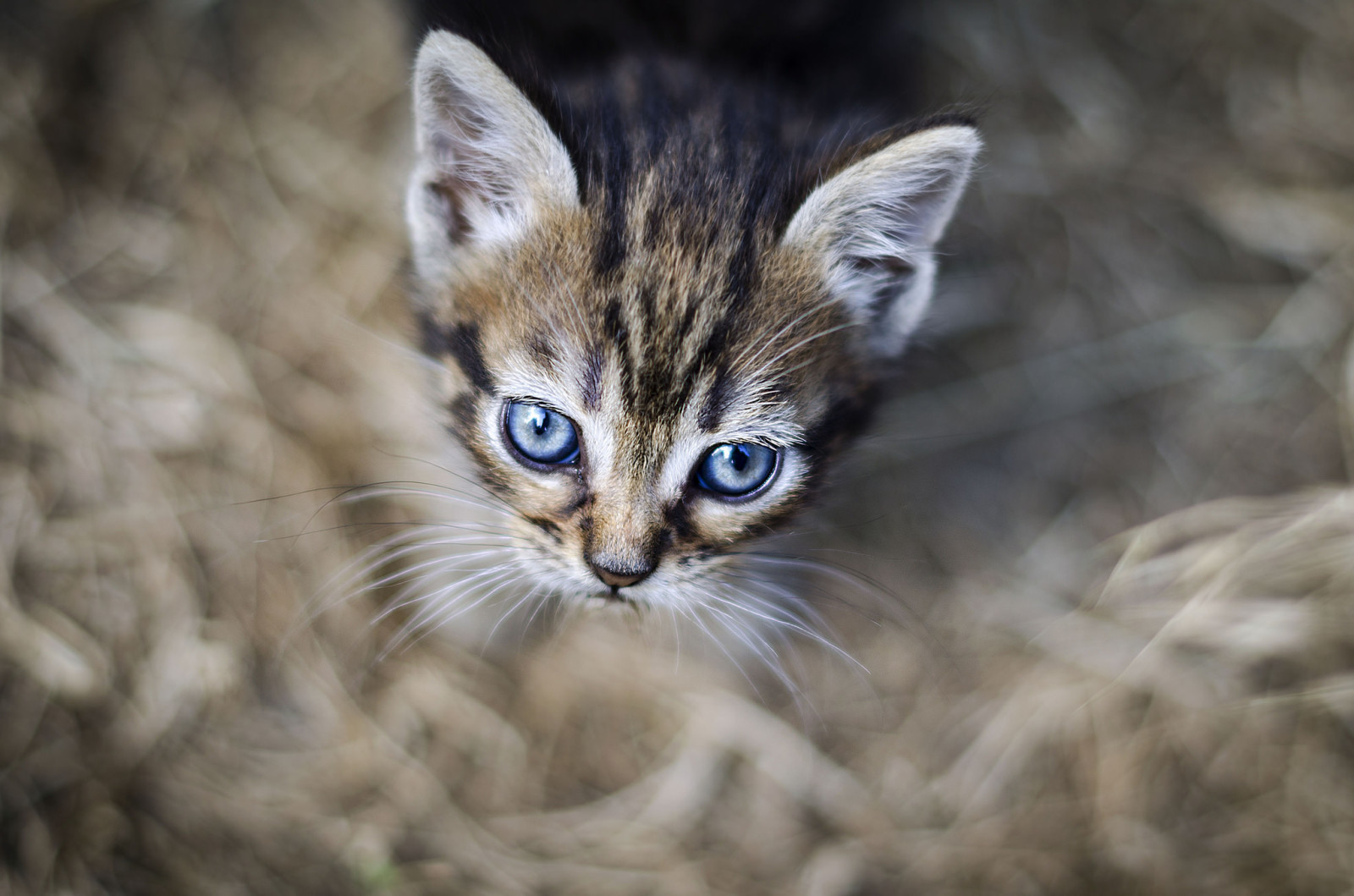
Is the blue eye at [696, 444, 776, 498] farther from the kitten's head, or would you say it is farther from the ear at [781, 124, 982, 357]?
the ear at [781, 124, 982, 357]

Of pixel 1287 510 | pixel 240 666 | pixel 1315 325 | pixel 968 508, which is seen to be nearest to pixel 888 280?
pixel 968 508

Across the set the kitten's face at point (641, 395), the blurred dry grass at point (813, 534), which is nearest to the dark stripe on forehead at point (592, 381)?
the kitten's face at point (641, 395)

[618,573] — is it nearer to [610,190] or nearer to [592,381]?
[592,381]

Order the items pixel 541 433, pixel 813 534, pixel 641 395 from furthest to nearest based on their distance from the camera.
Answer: pixel 813 534, pixel 541 433, pixel 641 395

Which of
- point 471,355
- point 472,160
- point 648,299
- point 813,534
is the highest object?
point 472,160

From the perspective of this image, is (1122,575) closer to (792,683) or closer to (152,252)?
(792,683)

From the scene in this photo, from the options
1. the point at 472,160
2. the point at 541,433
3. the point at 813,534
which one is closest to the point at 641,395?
the point at 541,433

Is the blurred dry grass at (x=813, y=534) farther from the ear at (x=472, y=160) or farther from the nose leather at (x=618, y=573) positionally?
the nose leather at (x=618, y=573)

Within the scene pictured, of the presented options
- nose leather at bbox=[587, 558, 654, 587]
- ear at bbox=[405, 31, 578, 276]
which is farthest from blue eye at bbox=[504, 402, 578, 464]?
ear at bbox=[405, 31, 578, 276]
